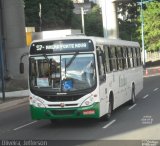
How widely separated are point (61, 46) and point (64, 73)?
34.7 inches

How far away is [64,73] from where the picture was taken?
16.4 m

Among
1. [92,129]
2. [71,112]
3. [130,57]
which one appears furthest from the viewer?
[130,57]

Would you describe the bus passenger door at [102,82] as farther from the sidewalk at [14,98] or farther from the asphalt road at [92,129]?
the sidewalk at [14,98]

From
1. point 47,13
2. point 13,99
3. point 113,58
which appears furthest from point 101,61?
point 47,13

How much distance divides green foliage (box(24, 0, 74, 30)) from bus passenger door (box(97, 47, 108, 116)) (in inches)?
2543

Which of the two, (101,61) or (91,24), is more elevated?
(101,61)

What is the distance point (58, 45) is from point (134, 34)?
212ft

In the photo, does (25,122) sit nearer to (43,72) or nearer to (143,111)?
(43,72)

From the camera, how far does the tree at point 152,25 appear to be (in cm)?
7312

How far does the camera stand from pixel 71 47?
16.7 meters

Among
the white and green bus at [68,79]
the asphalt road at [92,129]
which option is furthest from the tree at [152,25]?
the white and green bus at [68,79]

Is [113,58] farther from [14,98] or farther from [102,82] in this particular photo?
[14,98]

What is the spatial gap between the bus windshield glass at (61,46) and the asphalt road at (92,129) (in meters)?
2.34

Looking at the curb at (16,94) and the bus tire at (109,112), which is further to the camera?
the curb at (16,94)
